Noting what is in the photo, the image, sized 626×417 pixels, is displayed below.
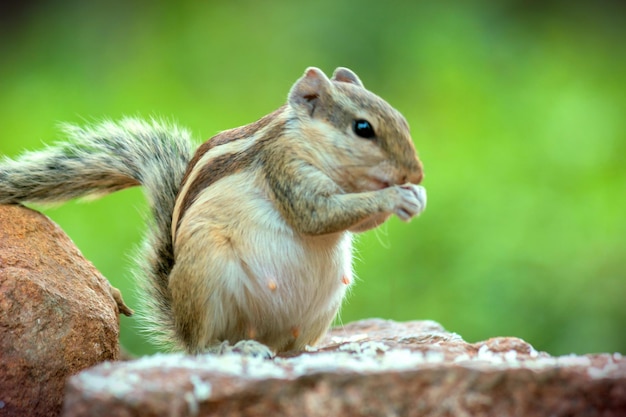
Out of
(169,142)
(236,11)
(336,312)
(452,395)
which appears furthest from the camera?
(236,11)

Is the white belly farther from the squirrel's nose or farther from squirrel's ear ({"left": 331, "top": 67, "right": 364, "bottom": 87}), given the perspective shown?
squirrel's ear ({"left": 331, "top": 67, "right": 364, "bottom": 87})

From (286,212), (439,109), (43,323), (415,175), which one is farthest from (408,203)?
(439,109)

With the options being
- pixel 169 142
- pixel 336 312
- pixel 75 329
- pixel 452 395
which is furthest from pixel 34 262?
pixel 452 395

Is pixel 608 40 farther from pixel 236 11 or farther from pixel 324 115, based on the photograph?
pixel 324 115

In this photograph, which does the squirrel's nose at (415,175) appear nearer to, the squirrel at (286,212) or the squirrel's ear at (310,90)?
the squirrel at (286,212)

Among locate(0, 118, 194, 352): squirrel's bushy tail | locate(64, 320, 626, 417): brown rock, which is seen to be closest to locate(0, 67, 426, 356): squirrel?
locate(0, 118, 194, 352): squirrel's bushy tail

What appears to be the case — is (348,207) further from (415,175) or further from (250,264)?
(250,264)

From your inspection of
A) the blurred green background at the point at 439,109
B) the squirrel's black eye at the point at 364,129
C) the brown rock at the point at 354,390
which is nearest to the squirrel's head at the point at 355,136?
the squirrel's black eye at the point at 364,129

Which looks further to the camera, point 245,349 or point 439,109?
point 439,109

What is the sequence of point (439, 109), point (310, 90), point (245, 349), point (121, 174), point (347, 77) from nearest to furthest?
point (245, 349) < point (310, 90) < point (347, 77) < point (121, 174) < point (439, 109)
